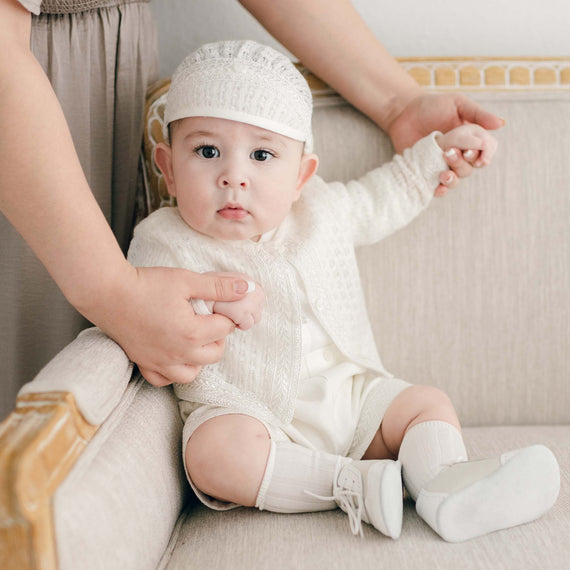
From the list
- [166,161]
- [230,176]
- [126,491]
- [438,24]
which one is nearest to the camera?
[126,491]

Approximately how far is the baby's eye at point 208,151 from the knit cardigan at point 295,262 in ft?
0.41

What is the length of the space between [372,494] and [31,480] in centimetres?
41

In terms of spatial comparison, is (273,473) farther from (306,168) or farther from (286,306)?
(306,168)

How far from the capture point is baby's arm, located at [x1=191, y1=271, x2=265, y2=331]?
910mm

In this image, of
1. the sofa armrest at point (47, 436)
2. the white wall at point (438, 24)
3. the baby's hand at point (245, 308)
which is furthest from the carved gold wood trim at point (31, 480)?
the white wall at point (438, 24)

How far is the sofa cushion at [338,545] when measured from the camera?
0.74m

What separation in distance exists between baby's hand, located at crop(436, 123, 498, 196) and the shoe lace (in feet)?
1.85

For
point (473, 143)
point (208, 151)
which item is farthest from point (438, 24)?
point (208, 151)

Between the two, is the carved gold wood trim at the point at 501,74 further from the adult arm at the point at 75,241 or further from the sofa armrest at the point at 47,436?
the sofa armrest at the point at 47,436

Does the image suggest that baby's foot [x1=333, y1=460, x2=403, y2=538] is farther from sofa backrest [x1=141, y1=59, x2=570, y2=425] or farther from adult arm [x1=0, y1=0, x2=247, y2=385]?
sofa backrest [x1=141, y1=59, x2=570, y2=425]

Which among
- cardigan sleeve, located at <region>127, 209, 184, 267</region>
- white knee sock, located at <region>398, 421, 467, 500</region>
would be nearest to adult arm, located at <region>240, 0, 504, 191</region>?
cardigan sleeve, located at <region>127, 209, 184, 267</region>

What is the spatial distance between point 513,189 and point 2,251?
91 centimetres

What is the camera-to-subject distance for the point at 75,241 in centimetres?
80

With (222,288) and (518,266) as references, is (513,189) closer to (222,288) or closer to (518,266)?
(518,266)
